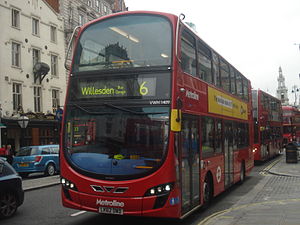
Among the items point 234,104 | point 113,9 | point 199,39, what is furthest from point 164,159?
point 113,9

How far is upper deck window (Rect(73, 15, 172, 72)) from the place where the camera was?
7.40 meters

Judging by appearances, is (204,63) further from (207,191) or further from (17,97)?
(17,97)

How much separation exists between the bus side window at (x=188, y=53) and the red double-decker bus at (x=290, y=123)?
29.2 meters

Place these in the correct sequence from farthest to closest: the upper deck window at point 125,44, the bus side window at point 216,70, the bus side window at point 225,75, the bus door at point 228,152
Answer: the bus side window at point 225,75, the bus door at point 228,152, the bus side window at point 216,70, the upper deck window at point 125,44

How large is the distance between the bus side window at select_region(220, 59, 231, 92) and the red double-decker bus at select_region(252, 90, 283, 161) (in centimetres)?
997

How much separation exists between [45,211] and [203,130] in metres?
4.36

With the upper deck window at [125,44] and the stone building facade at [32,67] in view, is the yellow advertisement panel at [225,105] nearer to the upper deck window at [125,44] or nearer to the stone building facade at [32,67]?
the upper deck window at [125,44]

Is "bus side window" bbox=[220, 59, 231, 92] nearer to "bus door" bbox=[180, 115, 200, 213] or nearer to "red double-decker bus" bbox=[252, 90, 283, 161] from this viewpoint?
"bus door" bbox=[180, 115, 200, 213]

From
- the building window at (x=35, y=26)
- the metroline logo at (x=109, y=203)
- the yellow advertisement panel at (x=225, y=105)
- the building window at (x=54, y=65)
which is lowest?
the metroline logo at (x=109, y=203)

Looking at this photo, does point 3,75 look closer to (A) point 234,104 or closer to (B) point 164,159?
(A) point 234,104

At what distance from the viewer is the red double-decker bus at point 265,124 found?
2155 centimetres

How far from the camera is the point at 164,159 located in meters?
6.82

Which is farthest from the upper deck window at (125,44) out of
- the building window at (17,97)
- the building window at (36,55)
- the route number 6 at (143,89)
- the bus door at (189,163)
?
the building window at (36,55)

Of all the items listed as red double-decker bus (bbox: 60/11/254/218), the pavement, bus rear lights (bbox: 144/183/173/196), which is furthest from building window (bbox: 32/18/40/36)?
bus rear lights (bbox: 144/183/173/196)
